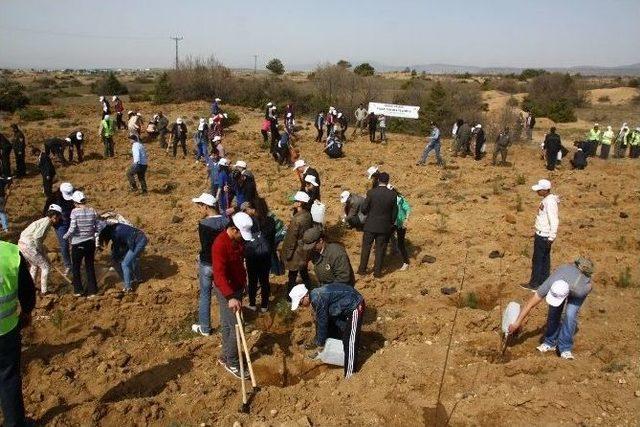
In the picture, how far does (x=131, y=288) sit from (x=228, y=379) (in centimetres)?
283

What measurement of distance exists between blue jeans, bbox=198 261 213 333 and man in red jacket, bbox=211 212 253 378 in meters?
0.62

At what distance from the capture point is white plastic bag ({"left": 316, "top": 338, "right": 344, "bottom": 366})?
5164mm

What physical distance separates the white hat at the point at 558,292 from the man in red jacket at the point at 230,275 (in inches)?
119

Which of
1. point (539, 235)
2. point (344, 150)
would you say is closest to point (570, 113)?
point (344, 150)

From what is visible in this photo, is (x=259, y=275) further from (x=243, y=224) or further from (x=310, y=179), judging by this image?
(x=310, y=179)

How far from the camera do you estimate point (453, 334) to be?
598 centimetres

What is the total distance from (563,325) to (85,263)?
6103 millimetres

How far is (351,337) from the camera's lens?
191 inches

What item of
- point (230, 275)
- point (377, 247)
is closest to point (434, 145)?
point (377, 247)

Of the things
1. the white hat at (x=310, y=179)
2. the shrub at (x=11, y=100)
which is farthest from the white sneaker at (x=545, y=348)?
the shrub at (x=11, y=100)

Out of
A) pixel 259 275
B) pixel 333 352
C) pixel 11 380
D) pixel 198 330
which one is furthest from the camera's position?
pixel 259 275

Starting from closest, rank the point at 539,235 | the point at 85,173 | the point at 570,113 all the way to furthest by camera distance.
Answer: the point at 539,235, the point at 85,173, the point at 570,113

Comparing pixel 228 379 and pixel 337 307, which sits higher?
pixel 337 307

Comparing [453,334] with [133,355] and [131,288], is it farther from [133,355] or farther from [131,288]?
[131,288]
